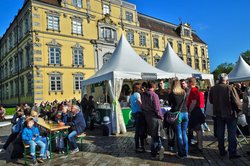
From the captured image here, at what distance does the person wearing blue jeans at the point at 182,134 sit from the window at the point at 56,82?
20326 millimetres

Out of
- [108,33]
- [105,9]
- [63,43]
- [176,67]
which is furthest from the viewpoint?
[108,33]

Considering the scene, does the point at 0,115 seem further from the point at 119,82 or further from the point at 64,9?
the point at 64,9

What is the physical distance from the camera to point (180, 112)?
4996mm

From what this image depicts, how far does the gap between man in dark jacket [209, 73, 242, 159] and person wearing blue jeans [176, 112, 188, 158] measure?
75cm

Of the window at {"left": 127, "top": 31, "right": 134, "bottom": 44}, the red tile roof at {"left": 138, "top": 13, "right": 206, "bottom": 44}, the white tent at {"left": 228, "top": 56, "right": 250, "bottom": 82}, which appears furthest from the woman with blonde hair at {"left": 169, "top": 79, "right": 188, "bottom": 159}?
the red tile roof at {"left": 138, "top": 13, "right": 206, "bottom": 44}

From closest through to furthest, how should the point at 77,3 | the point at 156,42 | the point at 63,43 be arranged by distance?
the point at 63,43, the point at 77,3, the point at 156,42

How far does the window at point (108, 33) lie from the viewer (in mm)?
28023

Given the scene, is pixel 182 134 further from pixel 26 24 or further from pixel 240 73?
pixel 26 24

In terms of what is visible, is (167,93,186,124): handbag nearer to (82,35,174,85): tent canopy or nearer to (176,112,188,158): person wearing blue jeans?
(176,112,188,158): person wearing blue jeans

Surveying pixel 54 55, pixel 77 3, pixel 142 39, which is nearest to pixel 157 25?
pixel 142 39

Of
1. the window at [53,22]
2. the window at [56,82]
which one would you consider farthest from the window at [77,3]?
the window at [56,82]

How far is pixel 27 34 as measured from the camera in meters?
23.4

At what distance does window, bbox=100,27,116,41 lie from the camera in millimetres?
28023

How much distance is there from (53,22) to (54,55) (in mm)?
3664
